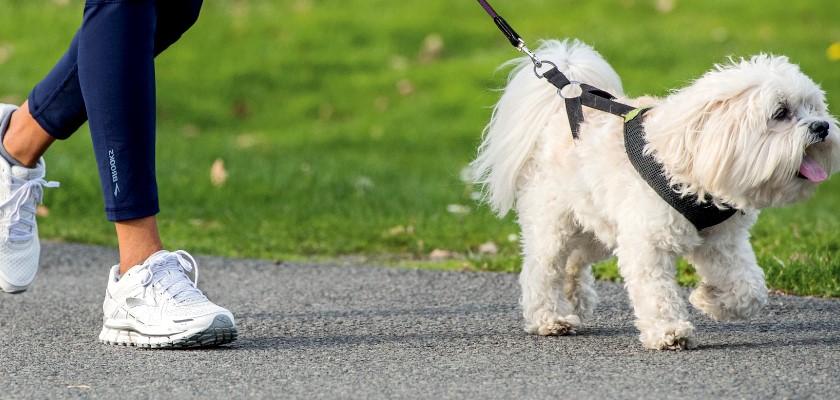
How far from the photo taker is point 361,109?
475 inches

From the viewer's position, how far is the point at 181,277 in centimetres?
409

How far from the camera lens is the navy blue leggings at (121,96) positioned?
13.0 feet

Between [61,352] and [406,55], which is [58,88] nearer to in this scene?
[61,352]

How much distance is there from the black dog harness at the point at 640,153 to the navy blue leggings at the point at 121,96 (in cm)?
145

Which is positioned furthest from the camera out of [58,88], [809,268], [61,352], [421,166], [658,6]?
[658,6]

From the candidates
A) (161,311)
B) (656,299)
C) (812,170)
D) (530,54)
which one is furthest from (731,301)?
(161,311)

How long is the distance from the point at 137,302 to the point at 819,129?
7.38 ft

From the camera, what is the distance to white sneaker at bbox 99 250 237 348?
392cm

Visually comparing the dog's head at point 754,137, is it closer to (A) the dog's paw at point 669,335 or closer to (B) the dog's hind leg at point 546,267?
(A) the dog's paw at point 669,335

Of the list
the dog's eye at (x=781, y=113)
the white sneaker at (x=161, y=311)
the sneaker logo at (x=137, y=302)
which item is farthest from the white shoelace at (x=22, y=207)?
the dog's eye at (x=781, y=113)

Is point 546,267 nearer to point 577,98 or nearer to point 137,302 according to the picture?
point 577,98

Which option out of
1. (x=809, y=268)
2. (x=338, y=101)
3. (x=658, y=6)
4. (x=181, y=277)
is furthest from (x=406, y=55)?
(x=181, y=277)

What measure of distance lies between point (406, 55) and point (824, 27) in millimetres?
4813

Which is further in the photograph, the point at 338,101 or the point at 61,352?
the point at 338,101
